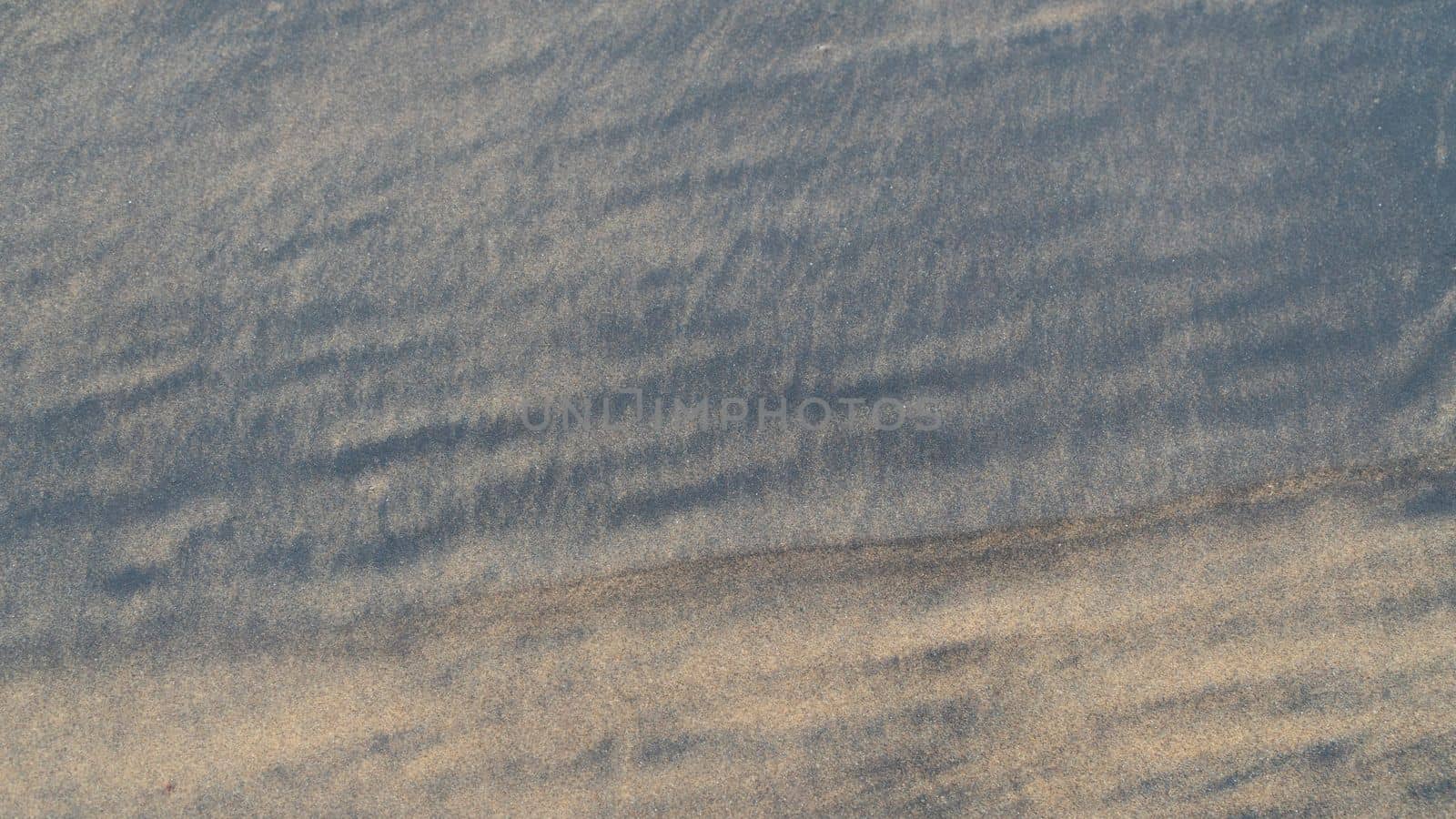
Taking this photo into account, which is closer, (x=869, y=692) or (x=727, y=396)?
(x=869, y=692)

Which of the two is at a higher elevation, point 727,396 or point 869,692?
point 727,396

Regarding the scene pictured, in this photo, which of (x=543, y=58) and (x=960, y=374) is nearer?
(x=960, y=374)

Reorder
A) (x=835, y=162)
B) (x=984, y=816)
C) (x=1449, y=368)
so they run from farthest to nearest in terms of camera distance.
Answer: (x=835, y=162) < (x=1449, y=368) < (x=984, y=816)

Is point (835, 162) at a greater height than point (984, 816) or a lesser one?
greater

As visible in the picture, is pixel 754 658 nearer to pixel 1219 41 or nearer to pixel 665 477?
pixel 665 477

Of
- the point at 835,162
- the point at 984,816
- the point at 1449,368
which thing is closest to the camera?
the point at 984,816

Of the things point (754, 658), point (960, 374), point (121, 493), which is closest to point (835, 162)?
point (960, 374)

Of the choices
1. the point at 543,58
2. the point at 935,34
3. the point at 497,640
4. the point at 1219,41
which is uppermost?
the point at 543,58
